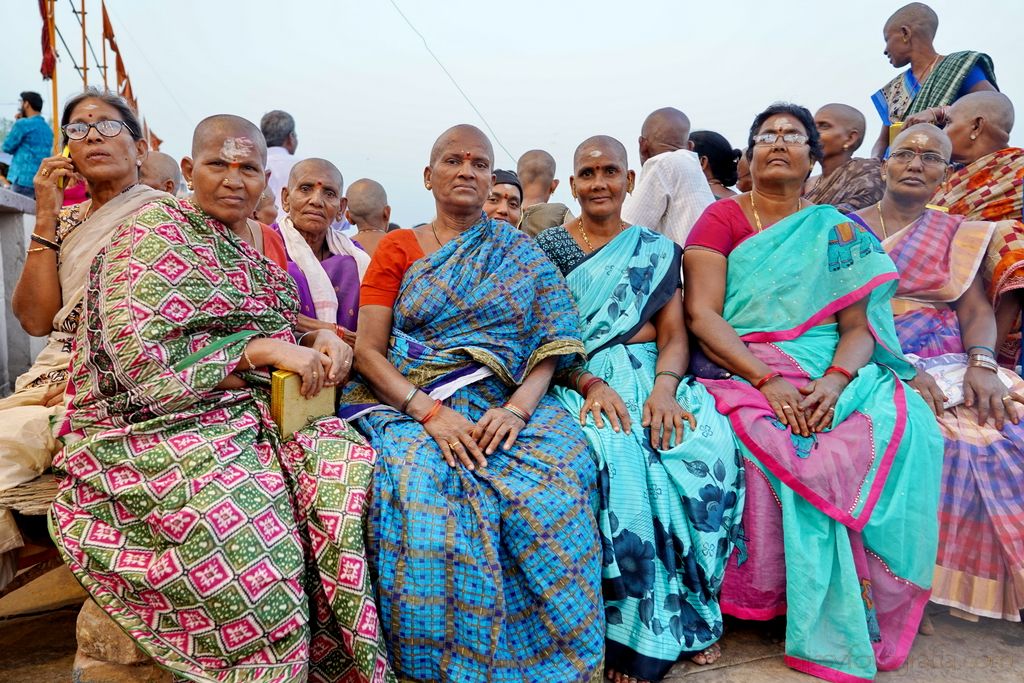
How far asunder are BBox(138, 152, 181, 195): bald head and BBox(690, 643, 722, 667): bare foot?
14.4 ft

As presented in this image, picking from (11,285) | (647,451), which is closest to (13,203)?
(11,285)

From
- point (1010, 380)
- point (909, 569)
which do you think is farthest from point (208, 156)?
point (1010, 380)

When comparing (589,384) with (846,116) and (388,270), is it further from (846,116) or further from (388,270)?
(846,116)

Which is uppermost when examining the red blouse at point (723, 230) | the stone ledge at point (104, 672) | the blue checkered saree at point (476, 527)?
the red blouse at point (723, 230)

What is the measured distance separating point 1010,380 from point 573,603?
2727mm

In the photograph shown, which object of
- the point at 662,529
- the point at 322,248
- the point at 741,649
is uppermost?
the point at 322,248

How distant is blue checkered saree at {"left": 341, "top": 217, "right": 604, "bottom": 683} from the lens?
92.4 inches

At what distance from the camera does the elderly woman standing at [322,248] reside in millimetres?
3539

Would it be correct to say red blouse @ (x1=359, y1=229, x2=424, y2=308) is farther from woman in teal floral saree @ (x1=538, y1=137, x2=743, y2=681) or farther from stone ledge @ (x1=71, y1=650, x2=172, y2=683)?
stone ledge @ (x1=71, y1=650, x2=172, y2=683)

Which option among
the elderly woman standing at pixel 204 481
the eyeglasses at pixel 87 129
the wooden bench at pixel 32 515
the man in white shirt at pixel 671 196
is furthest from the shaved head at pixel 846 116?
the wooden bench at pixel 32 515

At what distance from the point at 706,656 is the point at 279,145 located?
5.26m

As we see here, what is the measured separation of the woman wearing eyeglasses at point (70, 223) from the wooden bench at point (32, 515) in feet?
0.93

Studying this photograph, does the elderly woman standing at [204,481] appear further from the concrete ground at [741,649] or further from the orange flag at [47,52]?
the orange flag at [47,52]

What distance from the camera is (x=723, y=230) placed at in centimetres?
356
